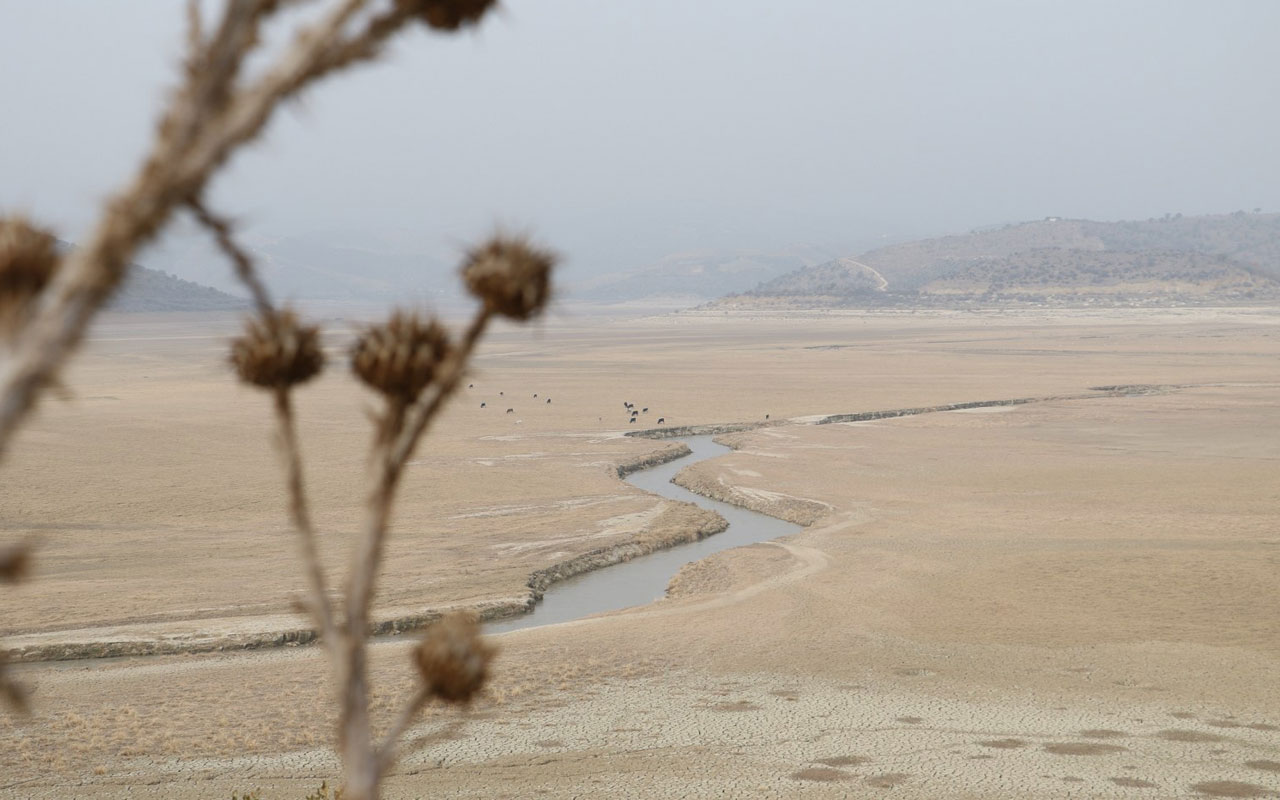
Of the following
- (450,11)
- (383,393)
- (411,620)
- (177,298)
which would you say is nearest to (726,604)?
(411,620)

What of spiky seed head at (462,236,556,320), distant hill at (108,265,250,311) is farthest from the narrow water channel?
distant hill at (108,265,250,311)

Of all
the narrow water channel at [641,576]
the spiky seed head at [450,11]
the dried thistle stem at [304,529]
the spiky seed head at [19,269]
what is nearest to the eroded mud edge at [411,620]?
the narrow water channel at [641,576]

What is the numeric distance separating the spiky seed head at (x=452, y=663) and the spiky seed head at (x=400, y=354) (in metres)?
0.54

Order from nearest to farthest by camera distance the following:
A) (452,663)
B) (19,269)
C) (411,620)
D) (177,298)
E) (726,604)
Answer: (19,269)
(452,663)
(411,620)
(726,604)
(177,298)

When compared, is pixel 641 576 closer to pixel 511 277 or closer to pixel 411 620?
pixel 411 620

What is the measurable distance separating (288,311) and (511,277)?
1.60ft

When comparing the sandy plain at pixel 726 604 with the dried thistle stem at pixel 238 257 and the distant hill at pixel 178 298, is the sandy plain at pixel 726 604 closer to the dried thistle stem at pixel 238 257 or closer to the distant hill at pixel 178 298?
the dried thistle stem at pixel 238 257

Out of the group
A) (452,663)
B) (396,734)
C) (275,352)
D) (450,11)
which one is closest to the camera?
(450,11)

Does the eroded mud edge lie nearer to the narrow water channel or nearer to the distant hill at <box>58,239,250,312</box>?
the narrow water channel

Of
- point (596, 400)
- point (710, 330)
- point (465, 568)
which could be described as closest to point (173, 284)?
point (710, 330)

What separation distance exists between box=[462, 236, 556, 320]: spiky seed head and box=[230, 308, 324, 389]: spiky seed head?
14.8 inches

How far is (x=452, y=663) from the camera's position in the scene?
8.39ft

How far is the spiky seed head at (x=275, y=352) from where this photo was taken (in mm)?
2402

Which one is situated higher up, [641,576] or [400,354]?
[400,354]
